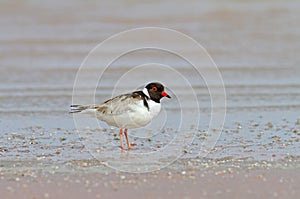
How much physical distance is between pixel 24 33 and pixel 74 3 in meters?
4.89

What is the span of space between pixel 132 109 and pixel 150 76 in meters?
5.54

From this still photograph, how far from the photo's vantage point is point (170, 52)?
17375 millimetres

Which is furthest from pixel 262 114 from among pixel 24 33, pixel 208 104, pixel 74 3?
pixel 74 3

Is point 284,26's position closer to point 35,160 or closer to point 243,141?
point 243,141

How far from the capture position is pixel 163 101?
1274 cm

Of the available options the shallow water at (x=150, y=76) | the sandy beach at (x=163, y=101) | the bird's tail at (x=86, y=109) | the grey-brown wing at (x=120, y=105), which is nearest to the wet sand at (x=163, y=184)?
the sandy beach at (x=163, y=101)

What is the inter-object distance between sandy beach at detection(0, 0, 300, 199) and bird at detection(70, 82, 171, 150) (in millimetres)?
417

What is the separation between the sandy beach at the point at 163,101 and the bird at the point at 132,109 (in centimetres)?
42

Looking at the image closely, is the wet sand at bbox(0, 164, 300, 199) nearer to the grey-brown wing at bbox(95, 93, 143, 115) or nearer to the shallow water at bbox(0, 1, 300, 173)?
the shallow water at bbox(0, 1, 300, 173)

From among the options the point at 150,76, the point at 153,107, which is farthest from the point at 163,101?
the point at 153,107

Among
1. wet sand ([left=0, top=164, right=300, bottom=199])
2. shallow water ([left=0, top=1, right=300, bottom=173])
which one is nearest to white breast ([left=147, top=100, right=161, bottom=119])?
shallow water ([left=0, top=1, right=300, bottom=173])

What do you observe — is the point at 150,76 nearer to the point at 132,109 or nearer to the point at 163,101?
the point at 163,101

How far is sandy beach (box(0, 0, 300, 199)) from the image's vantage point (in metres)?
7.80

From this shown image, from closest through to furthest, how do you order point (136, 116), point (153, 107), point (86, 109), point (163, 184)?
1. point (163, 184)
2. point (136, 116)
3. point (153, 107)
4. point (86, 109)
